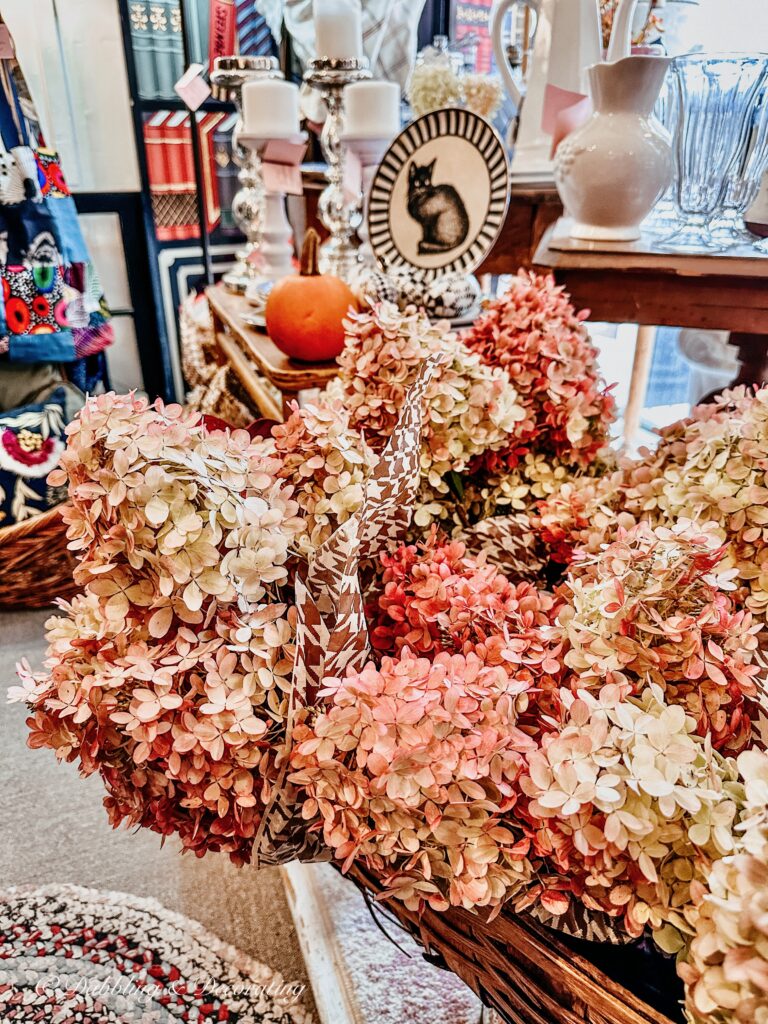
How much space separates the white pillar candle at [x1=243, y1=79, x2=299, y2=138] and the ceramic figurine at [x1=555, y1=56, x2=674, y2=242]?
2.51ft

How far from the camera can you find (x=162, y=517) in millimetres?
360

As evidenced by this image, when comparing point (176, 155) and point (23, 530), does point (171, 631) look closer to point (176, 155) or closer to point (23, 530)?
point (23, 530)

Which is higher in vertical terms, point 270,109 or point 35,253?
point 270,109

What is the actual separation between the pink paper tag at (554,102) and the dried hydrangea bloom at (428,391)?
32.2 inches

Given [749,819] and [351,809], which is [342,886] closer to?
[351,809]

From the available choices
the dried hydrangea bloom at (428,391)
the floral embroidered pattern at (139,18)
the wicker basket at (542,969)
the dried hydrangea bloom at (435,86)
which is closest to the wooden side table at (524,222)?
the dried hydrangea bloom at (435,86)

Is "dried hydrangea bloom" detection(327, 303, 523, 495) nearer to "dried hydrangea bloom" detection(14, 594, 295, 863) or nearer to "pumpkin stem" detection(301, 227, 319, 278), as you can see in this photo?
"dried hydrangea bloom" detection(14, 594, 295, 863)

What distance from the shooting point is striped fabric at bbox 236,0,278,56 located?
2350 millimetres

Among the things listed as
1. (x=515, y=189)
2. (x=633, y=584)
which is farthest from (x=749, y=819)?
(x=515, y=189)

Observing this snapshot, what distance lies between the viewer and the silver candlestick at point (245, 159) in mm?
1619

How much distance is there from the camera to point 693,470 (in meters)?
0.52

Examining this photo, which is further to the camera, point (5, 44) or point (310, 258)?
point (5, 44)

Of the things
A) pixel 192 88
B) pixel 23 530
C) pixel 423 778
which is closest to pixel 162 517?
pixel 423 778

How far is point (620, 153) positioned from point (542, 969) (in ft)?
2.69
